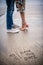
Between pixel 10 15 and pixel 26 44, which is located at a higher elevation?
pixel 10 15

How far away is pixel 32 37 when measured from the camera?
1.58 m

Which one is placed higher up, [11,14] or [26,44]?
[11,14]

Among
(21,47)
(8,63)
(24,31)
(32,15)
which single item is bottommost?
(8,63)

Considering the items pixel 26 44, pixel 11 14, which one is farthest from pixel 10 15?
pixel 26 44

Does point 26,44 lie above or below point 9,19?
below

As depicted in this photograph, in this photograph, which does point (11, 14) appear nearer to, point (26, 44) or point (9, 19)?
point (9, 19)

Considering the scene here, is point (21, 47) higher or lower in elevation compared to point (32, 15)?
lower

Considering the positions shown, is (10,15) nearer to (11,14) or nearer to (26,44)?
(11,14)

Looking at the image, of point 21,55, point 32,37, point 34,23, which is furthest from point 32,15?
point 21,55

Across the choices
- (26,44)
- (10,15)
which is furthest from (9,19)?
(26,44)

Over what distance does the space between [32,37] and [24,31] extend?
0.32 ft

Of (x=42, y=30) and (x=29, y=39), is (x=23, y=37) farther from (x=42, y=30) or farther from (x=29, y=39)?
(x=42, y=30)

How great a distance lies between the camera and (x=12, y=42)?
1.58m

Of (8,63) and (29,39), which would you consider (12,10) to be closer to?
(29,39)
